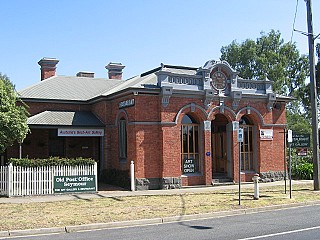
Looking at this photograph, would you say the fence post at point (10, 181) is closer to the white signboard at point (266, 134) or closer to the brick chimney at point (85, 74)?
the white signboard at point (266, 134)

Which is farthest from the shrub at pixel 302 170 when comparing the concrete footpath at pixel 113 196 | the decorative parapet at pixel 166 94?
the decorative parapet at pixel 166 94

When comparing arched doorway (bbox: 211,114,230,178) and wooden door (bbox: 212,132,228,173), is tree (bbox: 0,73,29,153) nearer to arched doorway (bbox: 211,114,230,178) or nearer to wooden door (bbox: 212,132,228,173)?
arched doorway (bbox: 211,114,230,178)

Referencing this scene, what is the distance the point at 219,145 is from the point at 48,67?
520 inches

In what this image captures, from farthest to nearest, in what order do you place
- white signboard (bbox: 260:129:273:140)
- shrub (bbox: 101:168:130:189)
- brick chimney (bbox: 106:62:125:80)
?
brick chimney (bbox: 106:62:125:80)
white signboard (bbox: 260:129:273:140)
shrub (bbox: 101:168:130:189)

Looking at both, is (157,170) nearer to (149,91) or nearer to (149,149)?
(149,149)

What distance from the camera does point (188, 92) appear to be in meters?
20.3

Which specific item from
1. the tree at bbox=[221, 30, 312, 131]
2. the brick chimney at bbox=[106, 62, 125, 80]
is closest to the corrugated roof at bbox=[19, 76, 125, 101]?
the brick chimney at bbox=[106, 62, 125, 80]

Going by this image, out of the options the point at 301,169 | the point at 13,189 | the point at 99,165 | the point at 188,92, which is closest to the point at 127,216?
the point at 13,189

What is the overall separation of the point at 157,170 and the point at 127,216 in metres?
7.98

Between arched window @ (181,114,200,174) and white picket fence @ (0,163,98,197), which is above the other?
arched window @ (181,114,200,174)

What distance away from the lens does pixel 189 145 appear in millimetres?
21016

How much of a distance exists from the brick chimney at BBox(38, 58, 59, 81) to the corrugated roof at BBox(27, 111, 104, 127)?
6.63 m

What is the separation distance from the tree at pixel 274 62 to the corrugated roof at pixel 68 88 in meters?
31.1

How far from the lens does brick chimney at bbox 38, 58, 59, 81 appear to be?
94.8 feet
